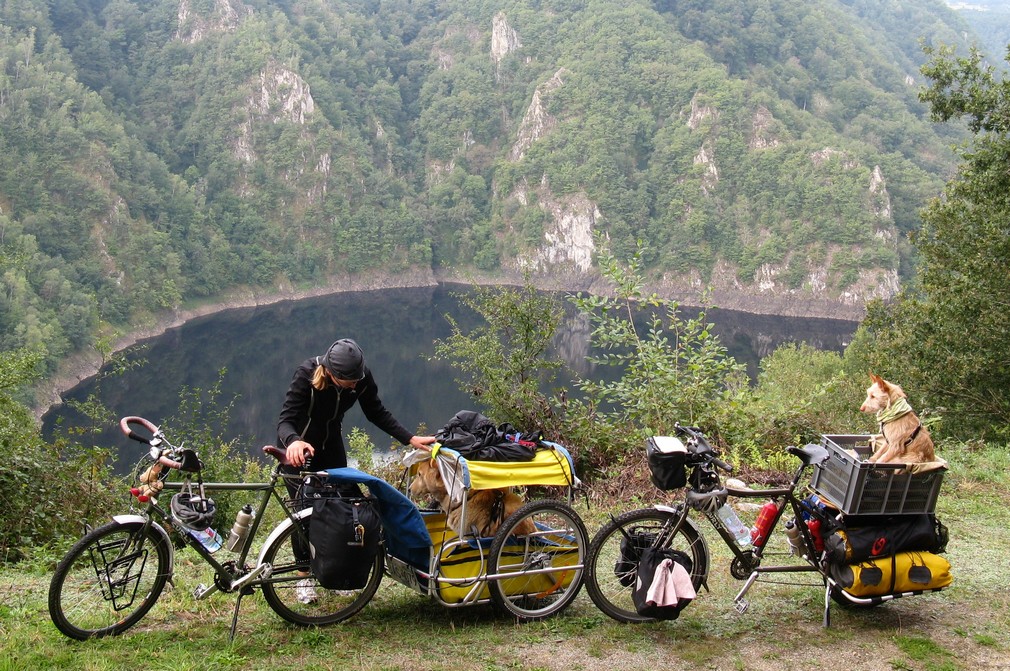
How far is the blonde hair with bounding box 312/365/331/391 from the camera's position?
4414mm

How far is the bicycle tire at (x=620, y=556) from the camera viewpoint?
14.5 ft

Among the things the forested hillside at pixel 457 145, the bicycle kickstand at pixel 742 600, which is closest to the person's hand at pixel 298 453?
the bicycle kickstand at pixel 742 600

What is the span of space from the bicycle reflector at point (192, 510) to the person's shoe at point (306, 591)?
2.06 feet

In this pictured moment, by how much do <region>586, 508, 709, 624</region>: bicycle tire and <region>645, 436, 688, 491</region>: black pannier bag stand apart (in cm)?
20

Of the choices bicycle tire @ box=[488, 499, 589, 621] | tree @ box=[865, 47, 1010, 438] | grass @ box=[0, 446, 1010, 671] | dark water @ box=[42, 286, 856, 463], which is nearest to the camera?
grass @ box=[0, 446, 1010, 671]

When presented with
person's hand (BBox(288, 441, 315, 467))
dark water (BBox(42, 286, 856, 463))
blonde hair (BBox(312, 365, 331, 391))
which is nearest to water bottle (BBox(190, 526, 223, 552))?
person's hand (BBox(288, 441, 315, 467))

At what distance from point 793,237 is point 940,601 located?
11817cm

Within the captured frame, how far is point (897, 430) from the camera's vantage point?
4.60 meters

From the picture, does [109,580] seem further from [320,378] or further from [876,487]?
[876,487]

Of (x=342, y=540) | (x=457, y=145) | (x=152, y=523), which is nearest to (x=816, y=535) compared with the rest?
(x=342, y=540)

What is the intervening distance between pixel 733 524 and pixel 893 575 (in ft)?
2.94

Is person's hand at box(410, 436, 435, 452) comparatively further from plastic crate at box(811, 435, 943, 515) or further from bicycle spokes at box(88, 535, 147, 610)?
plastic crate at box(811, 435, 943, 515)

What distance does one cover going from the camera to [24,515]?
6.83 meters

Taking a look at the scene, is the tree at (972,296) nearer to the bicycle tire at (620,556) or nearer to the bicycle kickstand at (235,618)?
the bicycle tire at (620,556)
